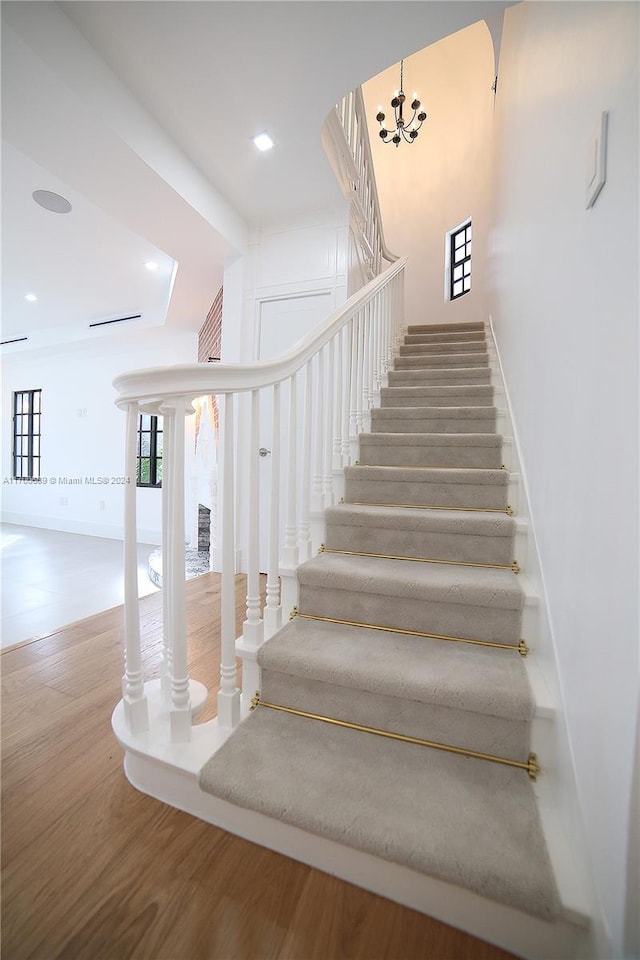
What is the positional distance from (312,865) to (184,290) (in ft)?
14.1

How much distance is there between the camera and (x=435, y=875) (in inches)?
30.9

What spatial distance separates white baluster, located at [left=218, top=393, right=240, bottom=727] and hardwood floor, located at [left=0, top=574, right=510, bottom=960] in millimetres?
264

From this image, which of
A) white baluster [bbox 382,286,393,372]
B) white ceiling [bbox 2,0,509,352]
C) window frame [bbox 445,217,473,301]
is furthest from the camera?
window frame [bbox 445,217,473,301]

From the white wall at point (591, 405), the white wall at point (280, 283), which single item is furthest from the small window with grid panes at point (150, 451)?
the white wall at point (591, 405)

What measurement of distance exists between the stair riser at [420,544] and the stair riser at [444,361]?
202 cm

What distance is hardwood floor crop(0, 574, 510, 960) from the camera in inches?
29.6

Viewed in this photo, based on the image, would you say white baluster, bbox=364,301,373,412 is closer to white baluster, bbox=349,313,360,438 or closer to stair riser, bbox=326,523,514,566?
white baluster, bbox=349,313,360,438

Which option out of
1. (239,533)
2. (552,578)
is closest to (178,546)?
(552,578)

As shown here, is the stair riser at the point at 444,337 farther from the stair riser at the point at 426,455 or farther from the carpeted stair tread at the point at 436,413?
the stair riser at the point at 426,455

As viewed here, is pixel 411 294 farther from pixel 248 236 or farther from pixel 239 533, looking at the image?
pixel 239 533

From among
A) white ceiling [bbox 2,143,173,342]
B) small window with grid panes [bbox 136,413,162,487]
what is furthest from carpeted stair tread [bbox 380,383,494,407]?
small window with grid panes [bbox 136,413,162,487]

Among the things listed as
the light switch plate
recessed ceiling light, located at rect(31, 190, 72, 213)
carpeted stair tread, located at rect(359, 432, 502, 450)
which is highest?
recessed ceiling light, located at rect(31, 190, 72, 213)

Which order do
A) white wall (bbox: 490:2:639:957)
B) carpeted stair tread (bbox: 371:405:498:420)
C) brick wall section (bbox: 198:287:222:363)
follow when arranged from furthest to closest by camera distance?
brick wall section (bbox: 198:287:222:363) → carpeted stair tread (bbox: 371:405:498:420) → white wall (bbox: 490:2:639:957)

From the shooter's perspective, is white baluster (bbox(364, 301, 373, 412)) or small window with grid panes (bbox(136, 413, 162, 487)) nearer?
white baluster (bbox(364, 301, 373, 412))
